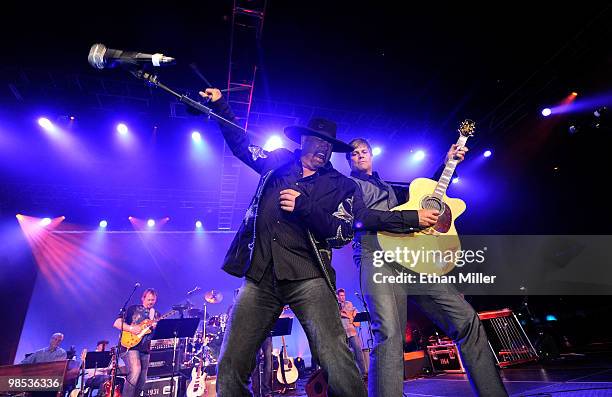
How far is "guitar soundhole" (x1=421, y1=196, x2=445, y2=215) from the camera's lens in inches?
136

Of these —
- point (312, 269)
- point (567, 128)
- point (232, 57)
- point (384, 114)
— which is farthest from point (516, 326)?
point (232, 57)

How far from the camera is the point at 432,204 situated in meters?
3.49

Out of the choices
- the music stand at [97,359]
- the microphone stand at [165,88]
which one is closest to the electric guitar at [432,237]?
the microphone stand at [165,88]

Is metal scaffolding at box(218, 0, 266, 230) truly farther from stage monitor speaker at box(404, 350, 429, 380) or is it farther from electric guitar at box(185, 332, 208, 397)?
stage monitor speaker at box(404, 350, 429, 380)

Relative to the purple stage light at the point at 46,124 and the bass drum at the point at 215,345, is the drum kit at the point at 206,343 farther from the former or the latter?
the purple stage light at the point at 46,124

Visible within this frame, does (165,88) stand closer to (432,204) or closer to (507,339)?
(432,204)

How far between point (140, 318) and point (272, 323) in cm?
730

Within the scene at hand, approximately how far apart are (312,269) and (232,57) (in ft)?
21.7

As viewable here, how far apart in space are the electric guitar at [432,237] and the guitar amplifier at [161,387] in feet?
23.1

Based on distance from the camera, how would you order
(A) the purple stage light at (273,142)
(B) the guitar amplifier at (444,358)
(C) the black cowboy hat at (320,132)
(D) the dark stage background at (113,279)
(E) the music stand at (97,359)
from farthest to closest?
1. (D) the dark stage background at (113,279)
2. (A) the purple stage light at (273,142)
3. (E) the music stand at (97,359)
4. (B) the guitar amplifier at (444,358)
5. (C) the black cowboy hat at (320,132)

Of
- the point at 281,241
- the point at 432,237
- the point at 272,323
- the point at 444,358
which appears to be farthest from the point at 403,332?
the point at 444,358

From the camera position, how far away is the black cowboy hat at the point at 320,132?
2.66 meters

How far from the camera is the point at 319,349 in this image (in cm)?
196

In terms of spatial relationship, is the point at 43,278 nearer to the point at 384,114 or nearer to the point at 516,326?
the point at 384,114
